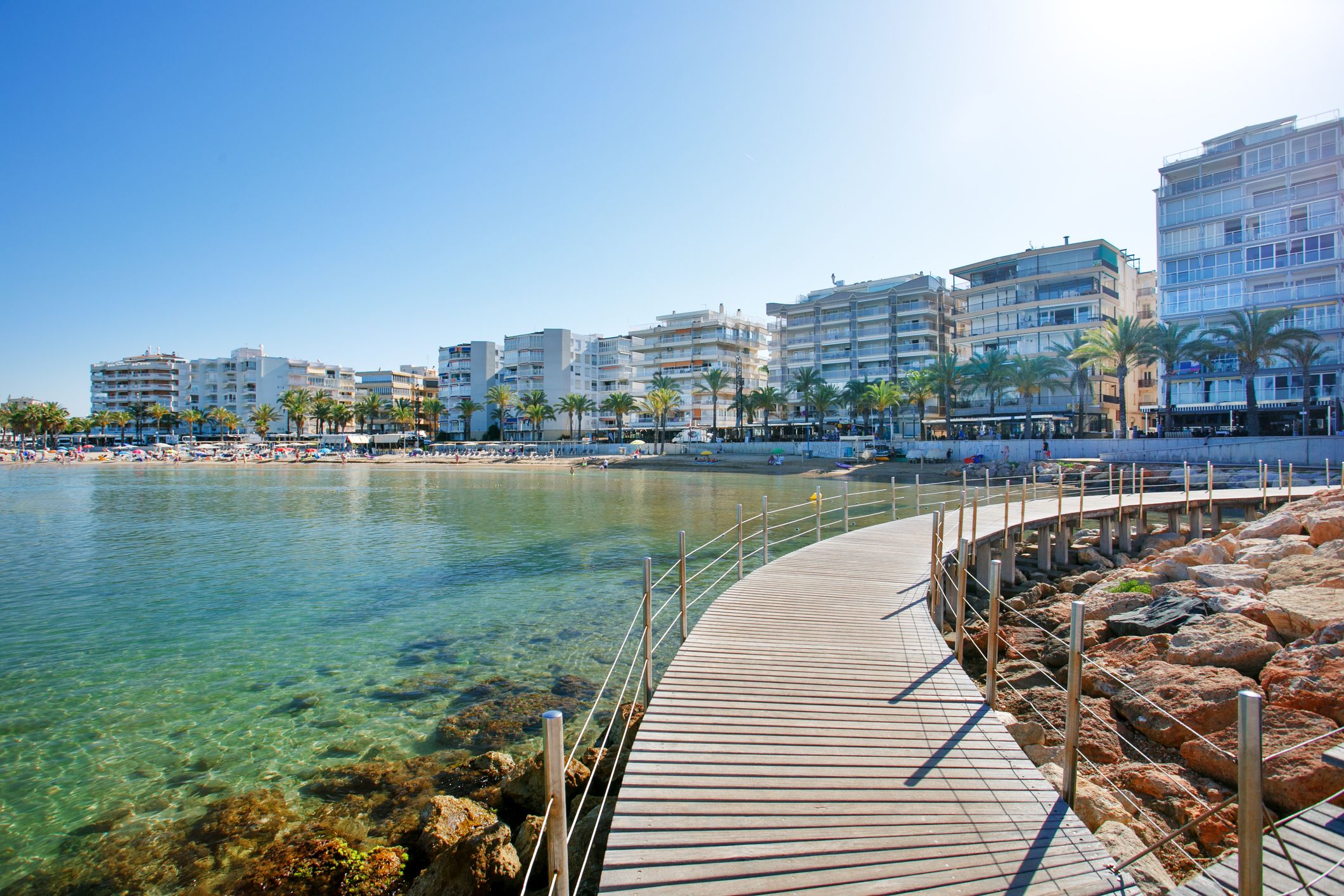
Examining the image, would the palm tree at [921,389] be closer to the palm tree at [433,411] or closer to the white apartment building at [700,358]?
the white apartment building at [700,358]

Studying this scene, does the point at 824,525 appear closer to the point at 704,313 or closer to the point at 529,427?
the point at 704,313

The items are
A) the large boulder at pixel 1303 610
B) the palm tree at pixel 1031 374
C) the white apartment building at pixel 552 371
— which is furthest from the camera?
the white apartment building at pixel 552 371

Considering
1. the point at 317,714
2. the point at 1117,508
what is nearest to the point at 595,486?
the point at 1117,508

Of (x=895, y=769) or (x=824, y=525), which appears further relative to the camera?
(x=824, y=525)

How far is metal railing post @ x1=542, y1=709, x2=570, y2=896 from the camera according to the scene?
3.38m

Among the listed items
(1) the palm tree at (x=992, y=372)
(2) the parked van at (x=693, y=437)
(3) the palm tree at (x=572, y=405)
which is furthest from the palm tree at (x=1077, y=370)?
(3) the palm tree at (x=572, y=405)

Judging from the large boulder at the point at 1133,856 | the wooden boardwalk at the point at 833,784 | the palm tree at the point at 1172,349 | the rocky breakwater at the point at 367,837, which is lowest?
the rocky breakwater at the point at 367,837

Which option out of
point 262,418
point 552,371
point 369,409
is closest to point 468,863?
point 552,371

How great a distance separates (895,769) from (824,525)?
70.7ft

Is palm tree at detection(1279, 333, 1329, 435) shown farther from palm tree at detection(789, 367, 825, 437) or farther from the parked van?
the parked van

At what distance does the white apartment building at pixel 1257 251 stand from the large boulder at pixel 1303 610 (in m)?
54.2

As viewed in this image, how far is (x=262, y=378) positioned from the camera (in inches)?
5285

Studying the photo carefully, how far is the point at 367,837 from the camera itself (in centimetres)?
745

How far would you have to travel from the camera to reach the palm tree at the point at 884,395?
A: 75000 millimetres
